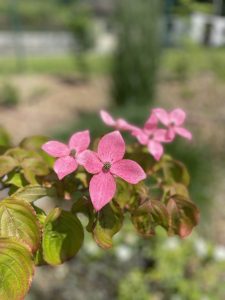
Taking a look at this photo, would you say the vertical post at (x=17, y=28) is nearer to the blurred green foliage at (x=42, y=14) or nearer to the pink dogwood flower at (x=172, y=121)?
the blurred green foliage at (x=42, y=14)

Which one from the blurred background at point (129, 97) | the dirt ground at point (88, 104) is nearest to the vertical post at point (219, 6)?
the blurred background at point (129, 97)

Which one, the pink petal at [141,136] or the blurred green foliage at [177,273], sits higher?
the pink petal at [141,136]

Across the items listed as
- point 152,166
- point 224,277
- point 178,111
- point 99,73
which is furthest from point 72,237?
point 99,73

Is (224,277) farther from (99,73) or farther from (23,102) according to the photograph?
(99,73)

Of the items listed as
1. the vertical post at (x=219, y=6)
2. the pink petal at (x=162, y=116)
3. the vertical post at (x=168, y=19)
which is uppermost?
the pink petal at (x=162, y=116)

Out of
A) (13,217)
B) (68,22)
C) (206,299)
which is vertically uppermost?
(13,217)

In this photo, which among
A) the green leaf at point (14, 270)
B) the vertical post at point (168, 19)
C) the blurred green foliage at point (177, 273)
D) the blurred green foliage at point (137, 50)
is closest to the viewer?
the green leaf at point (14, 270)
